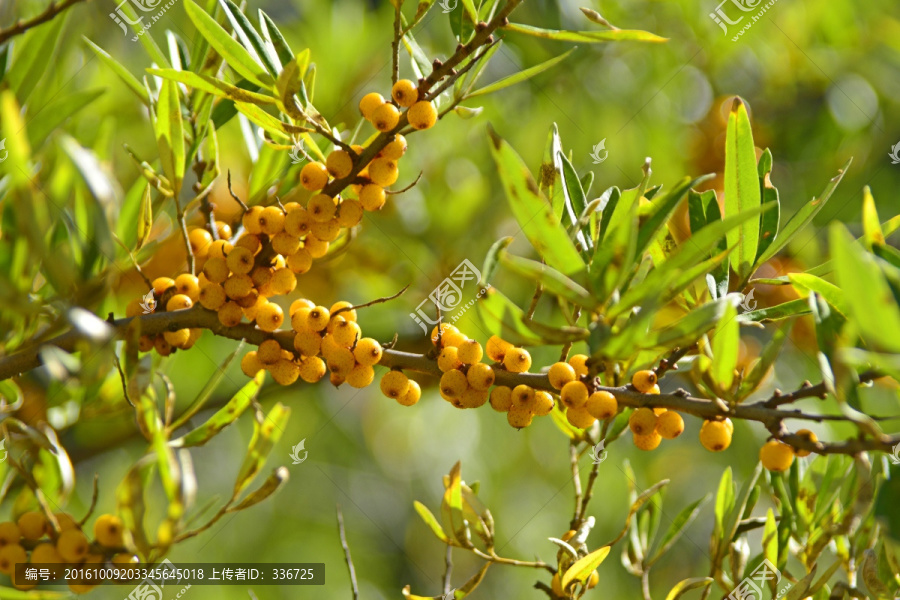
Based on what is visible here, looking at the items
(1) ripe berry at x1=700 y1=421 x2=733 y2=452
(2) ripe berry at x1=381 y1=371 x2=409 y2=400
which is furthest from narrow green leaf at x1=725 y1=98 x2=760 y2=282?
(2) ripe berry at x1=381 y1=371 x2=409 y2=400

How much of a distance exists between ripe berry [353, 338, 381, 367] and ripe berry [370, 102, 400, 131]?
225mm

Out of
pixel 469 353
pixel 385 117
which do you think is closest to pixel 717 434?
pixel 469 353

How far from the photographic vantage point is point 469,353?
2.50 feet

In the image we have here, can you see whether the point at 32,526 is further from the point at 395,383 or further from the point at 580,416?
the point at 580,416

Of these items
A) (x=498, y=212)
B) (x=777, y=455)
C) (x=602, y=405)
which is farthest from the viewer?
(x=498, y=212)

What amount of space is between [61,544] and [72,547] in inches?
0.7

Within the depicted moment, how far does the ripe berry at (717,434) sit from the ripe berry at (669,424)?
3 cm

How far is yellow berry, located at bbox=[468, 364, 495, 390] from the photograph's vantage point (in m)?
0.74

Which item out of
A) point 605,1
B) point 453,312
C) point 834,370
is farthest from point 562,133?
point 834,370

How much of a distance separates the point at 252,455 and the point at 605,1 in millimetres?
1659

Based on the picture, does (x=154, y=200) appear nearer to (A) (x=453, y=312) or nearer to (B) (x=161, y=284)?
(B) (x=161, y=284)

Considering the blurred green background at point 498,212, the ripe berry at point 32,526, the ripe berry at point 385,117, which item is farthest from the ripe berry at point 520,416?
the blurred green background at point 498,212

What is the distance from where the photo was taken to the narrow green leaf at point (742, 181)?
79cm

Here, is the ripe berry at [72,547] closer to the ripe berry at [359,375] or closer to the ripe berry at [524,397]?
the ripe berry at [359,375]
